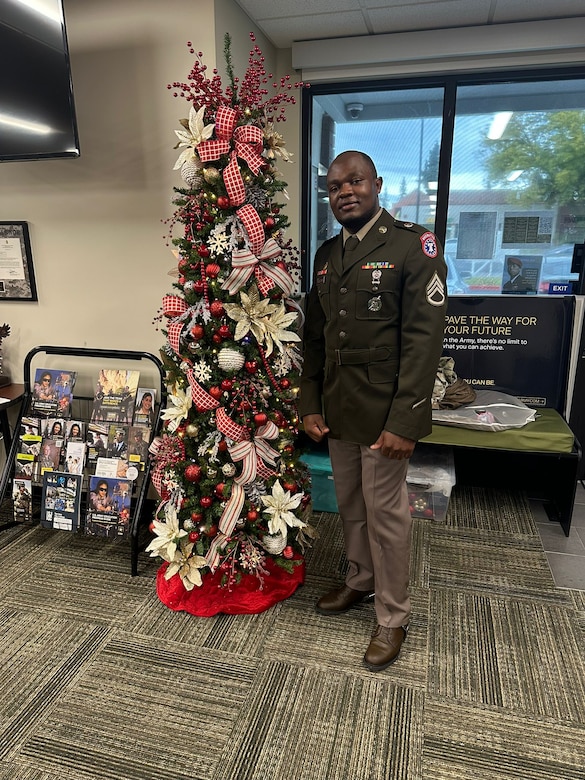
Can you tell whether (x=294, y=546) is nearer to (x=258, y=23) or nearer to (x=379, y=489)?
(x=379, y=489)

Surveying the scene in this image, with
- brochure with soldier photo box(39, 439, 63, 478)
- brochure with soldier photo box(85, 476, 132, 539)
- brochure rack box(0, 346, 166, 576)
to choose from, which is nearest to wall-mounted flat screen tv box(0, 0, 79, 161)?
brochure rack box(0, 346, 166, 576)

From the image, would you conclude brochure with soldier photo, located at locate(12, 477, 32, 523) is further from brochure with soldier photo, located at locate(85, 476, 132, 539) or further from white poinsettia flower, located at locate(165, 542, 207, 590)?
white poinsettia flower, located at locate(165, 542, 207, 590)

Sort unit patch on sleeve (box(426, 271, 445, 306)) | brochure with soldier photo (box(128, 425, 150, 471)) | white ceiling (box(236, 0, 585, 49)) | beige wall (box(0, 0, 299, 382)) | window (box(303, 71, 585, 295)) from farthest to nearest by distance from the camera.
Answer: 1. window (box(303, 71, 585, 295))
2. white ceiling (box(236, 0, 585, 49))
3. brochure with soldier photo (box(128, 425, 150, 471))
4. beige wall (box(0, 0, 299, 382))
5. unit patch on sleeve (box(426, 271, 445, 306))

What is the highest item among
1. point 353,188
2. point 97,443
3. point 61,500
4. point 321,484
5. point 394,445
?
point 353,188

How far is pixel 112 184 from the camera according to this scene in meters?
2.68

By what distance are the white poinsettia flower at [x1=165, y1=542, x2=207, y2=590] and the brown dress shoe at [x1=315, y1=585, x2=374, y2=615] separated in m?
0.52

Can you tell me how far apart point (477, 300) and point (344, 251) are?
1695mm

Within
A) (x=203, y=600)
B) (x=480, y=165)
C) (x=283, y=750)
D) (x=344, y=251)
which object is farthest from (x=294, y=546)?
(x=480, y=165)

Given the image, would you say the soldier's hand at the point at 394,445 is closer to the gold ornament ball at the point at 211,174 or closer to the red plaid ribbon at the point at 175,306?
the red plaid ribbon at the point at 175,306

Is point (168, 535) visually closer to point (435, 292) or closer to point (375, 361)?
point (375, 361)

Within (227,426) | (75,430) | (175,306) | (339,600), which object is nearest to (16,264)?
(75,430)

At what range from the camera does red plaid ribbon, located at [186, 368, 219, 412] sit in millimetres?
2088

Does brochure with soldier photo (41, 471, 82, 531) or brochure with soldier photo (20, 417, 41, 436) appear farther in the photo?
brochure with soldier photo (20, 417, 41, 436)

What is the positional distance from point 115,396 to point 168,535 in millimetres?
822
